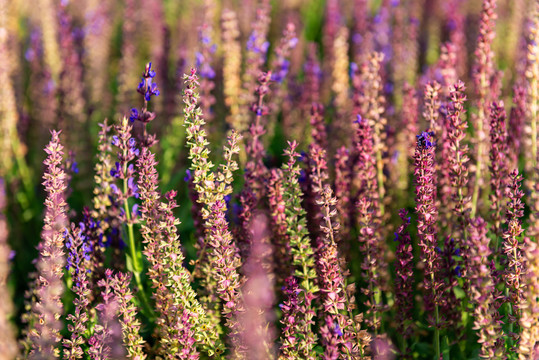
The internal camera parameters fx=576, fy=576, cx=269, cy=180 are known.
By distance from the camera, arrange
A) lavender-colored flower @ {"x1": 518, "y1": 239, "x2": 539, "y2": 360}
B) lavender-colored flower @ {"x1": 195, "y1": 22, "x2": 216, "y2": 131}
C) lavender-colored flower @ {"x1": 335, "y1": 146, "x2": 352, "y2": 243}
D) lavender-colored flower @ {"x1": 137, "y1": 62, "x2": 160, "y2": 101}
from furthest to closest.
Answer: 1. lavender-colored flower @ {"x1": 195, "y1": 22, "x2": 216, "y2": 131}
2. lavender-colored flower @ {"x1": 335, "y1": 146, "x2": 352, "y2": 243}
3. lavender-colored flower @ {"x1": 137, "y1": 62, "x2": 160, "y2": 101}
4. lavender-colored flower @ {"x1": 518, "y1": 239, "x2": 539, "y2": 360}

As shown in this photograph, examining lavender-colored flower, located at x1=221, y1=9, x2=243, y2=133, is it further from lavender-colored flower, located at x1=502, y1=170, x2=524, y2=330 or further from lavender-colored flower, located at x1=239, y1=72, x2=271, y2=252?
lavender-colored flower, located at x1=502, y1=170, x2=524, y2=330

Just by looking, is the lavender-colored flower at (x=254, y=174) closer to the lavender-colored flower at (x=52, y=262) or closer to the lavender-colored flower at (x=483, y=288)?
the lavender-colored flower at (x=52, y=262)

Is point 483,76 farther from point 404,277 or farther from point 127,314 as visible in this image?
point 127,314

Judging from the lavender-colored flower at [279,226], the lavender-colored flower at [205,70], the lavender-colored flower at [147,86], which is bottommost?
the lavender-colored flower at [279,226]

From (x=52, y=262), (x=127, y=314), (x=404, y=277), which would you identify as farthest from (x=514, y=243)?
(x=52, y=262)

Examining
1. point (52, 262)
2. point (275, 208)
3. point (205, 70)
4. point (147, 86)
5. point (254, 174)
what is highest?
point (205, 70)

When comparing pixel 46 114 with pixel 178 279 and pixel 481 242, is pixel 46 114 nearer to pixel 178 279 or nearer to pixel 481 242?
pixel 178 279

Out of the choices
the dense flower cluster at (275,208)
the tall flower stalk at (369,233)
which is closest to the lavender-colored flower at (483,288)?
the dense flower cluster at (275,208)

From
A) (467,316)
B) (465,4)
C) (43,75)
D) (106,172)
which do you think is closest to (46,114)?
(43,75)

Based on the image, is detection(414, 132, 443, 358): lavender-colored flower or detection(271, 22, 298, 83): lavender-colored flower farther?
detection(271, 22, 298, 83): lavender-colored flower

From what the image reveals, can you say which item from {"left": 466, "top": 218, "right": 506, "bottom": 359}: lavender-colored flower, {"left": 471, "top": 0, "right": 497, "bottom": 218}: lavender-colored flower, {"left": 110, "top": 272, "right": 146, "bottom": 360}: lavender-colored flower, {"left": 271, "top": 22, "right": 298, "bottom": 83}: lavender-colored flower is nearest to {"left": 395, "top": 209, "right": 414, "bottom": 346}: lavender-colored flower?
{"left": 466, "top": 218, "right": 506, "bottom": 359}: lavender-colored flower

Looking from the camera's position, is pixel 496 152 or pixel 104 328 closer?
pixel 104 328

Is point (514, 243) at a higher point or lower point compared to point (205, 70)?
lower

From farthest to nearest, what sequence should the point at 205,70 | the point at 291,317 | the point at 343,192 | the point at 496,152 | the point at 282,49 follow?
the point at 205,70, the point at 282,49, the point at 343,192, the point at 496,152, the point at 291,317
